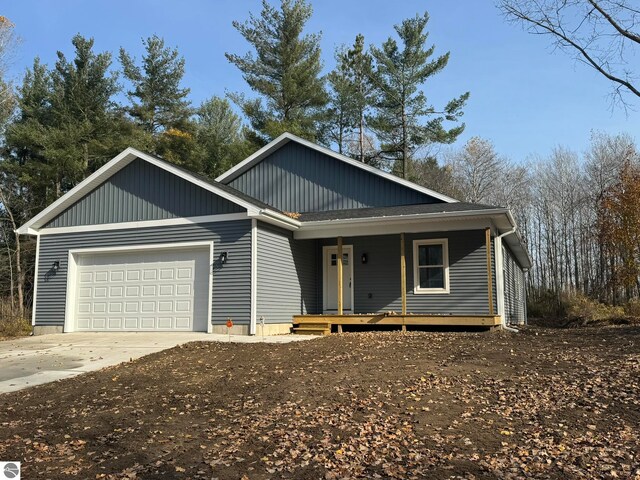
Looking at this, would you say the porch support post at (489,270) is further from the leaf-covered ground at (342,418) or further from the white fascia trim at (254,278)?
the white fascia trim at (254,278)

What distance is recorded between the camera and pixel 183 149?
2855 centimetres

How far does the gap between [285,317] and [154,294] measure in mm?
3330

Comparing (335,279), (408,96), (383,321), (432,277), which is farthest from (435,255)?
(408,96)

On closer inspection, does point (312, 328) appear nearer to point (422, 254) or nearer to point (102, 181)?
point (422, 254)

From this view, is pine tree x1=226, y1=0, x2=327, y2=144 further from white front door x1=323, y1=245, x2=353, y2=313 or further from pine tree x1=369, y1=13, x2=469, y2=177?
white front door x1=323, y1=245, x2=353, y2=313

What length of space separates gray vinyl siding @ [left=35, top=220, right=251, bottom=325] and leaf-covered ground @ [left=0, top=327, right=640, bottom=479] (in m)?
4.00

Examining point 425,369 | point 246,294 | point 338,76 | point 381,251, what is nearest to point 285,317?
point 246,294

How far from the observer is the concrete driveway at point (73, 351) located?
837 cm

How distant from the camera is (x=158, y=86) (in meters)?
30.2

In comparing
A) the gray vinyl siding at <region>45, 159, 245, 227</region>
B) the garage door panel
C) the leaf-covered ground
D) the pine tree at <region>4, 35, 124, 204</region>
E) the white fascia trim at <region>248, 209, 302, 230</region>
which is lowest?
the leaf-covered ground

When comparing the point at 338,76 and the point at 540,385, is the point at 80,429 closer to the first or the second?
the point at 540,385

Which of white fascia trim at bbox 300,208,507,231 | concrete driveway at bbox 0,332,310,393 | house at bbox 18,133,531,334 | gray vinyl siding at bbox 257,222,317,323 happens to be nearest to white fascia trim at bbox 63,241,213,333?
house at bbox 18,133,531,334

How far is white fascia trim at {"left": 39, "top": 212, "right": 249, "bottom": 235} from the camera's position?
12.9 metres

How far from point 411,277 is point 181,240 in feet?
19.9
